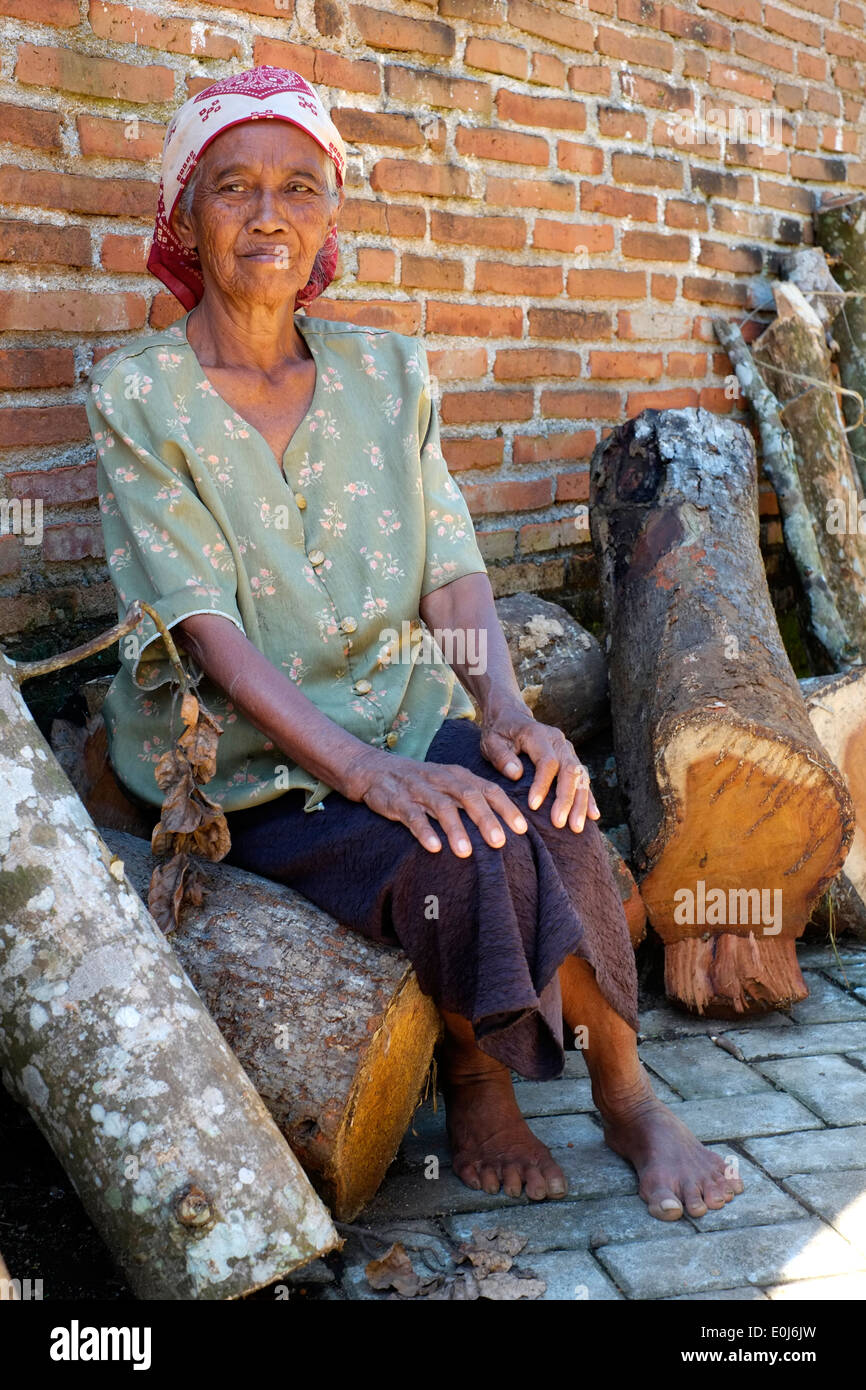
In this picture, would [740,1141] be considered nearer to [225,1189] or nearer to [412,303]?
[225,1189]

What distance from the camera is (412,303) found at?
3.82 meters

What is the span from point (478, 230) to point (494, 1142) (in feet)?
8.96

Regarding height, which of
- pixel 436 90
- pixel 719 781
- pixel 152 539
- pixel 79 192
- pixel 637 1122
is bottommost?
pixel 637 1122

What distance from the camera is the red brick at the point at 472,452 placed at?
3.99 m

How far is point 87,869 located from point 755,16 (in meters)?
4.41

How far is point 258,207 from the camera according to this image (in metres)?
2.54

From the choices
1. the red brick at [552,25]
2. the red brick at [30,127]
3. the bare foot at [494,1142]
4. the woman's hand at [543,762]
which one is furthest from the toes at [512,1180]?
the red brick at [552,25]

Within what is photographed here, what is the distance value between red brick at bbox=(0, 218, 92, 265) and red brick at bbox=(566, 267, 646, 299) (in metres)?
1.78

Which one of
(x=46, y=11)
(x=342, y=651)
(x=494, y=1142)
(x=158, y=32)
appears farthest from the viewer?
(x=158, y=32)

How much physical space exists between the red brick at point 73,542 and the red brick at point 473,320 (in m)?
1.28

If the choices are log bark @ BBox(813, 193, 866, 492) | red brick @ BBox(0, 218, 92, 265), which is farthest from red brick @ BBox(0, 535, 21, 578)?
log bark @ BBox(813, 193, 866, 492)

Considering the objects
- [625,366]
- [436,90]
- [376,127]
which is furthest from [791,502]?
[376,127]

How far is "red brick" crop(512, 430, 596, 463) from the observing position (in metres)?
4.20

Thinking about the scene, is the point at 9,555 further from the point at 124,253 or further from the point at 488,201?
the point at 488,201
